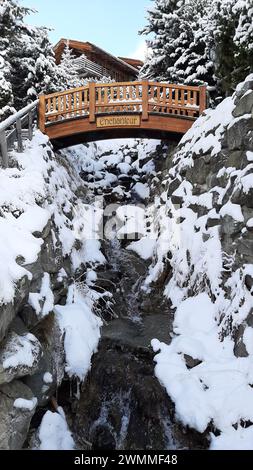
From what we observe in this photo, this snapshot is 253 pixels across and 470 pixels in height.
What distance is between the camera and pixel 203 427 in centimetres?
571

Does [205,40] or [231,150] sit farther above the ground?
[205,40]

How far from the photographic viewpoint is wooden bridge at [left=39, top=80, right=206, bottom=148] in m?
11.9

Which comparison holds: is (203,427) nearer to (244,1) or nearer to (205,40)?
(244,1)

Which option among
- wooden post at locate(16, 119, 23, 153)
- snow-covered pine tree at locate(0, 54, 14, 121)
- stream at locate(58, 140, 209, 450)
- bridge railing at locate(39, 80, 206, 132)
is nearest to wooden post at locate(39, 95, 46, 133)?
bridge railing at locate(39, 80, 206, 132)

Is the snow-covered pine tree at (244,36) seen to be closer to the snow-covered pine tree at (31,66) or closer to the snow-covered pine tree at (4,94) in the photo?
the snow-covered pine tree at (4,94)

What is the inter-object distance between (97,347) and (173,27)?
1245cm

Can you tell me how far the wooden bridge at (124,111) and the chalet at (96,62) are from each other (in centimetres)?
1837

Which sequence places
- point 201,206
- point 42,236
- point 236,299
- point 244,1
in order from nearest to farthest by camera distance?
point 236,299
point 42,236
point 201,206
point 244,1

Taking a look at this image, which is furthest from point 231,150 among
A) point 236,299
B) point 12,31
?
point 12,31

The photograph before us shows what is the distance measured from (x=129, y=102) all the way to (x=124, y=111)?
12.6 inches

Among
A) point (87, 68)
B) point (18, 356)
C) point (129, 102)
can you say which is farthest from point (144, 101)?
point (87, 68)

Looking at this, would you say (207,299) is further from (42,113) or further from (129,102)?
(42,113)

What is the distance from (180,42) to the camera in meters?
14.2

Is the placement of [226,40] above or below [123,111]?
above
